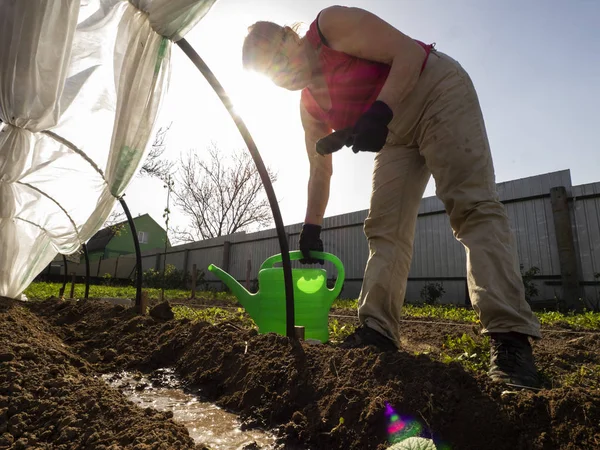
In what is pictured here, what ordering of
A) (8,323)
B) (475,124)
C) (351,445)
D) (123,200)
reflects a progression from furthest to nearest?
1. (123,200)
2. (8,323)
3. (475,124)
4. (351,445)

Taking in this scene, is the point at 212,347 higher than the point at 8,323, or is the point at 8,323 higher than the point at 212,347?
the point at 8,323

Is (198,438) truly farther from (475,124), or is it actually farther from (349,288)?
(349,288)

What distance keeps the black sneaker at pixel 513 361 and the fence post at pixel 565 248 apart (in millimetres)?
5100

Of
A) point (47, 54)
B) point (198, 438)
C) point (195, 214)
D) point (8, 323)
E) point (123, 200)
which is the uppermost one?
point (195, 214)

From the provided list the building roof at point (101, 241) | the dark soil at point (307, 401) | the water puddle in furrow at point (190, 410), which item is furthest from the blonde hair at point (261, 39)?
the building roof at point (101, 241)

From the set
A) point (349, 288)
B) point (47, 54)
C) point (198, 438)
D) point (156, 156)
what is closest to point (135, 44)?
point (47, 54)

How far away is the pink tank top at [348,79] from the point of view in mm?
1629

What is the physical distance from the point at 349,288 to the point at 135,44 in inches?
293

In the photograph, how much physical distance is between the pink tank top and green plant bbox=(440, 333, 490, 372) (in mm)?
1235

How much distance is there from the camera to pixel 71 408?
106 cm

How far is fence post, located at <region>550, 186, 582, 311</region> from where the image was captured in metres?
5.34

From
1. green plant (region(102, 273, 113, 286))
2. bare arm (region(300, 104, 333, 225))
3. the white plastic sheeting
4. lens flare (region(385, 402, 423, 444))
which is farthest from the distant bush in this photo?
lens flare (region(385, 402, 423, 444))

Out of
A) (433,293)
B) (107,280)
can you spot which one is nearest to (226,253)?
(107,280)

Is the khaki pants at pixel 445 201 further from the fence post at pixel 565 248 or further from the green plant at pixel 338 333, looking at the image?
the fence post at pixel 565 248
